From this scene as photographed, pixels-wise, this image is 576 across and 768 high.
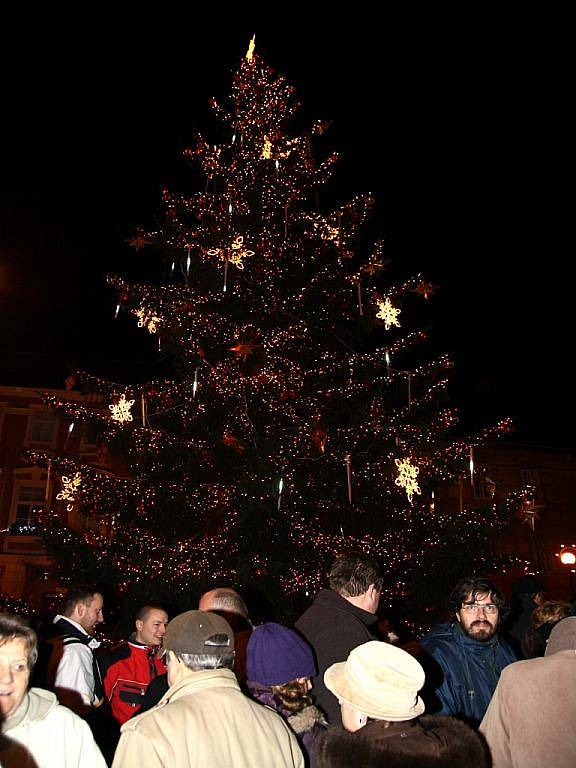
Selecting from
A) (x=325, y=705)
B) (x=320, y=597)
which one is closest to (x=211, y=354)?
(x=320, y=597)

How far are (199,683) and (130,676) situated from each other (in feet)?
10.3

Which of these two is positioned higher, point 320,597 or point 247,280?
point 247,280

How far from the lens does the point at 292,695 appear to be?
308cm

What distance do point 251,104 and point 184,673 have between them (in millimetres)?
12387

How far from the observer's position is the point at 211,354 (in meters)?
10.6

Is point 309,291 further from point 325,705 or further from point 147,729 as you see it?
point 147,729

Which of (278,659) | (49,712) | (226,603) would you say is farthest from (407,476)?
(49,712)

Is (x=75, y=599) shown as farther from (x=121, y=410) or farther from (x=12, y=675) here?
(x=121, y=410)

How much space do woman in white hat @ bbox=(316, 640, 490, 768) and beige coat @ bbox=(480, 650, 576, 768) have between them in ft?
3.21

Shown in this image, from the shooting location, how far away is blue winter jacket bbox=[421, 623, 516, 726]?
152 inches

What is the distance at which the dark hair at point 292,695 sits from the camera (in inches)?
120

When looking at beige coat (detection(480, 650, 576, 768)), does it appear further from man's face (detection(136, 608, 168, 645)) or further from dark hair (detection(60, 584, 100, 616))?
dark hair (detection(60, 584, 100, 616))

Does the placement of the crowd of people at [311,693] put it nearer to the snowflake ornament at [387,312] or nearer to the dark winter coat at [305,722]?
A: the dark winter coat at [305,722]

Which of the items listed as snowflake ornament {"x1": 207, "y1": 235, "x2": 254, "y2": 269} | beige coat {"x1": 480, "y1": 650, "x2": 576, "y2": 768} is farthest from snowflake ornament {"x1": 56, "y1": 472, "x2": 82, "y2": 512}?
beige coat {"x1": 480, "y1": 650, "x2": 576, "y2": 768}
